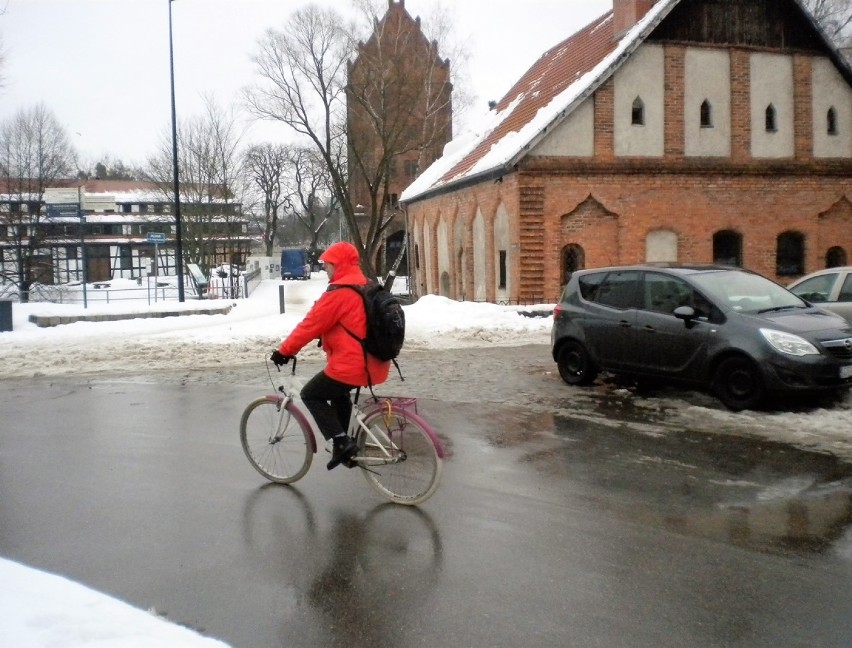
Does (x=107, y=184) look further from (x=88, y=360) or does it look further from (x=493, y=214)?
(x=88, y=360)

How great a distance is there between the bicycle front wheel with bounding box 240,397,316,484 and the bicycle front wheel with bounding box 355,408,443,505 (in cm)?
58

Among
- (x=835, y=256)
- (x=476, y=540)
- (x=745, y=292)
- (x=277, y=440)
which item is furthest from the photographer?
(x=835, y=256)

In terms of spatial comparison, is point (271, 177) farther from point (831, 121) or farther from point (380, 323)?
point (380, 323)

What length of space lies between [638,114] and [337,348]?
19.4 m

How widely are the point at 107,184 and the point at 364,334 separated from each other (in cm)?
9519

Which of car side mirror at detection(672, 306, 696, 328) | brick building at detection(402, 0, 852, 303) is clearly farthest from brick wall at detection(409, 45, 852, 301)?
car side mirror at detection(672, 306, 696, 328)

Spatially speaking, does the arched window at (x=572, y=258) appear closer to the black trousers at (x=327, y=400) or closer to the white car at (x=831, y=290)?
the white car at (x=831, y=290)

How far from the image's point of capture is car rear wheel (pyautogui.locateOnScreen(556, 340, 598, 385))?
37.3 ft

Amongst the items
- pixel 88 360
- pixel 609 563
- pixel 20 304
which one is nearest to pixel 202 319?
pixel 88 360

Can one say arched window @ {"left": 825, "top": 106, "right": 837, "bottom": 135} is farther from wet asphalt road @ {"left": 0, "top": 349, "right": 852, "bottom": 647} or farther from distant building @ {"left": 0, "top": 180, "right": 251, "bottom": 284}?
distant building @ {"left": 0, "top": 180, "right": 251, "bottom": 284}

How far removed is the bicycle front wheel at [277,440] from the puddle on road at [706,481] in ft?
6.96

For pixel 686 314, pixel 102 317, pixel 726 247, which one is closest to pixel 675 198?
pixel 726 247

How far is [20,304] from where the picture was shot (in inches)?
1198

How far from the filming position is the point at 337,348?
6035 millimetres
